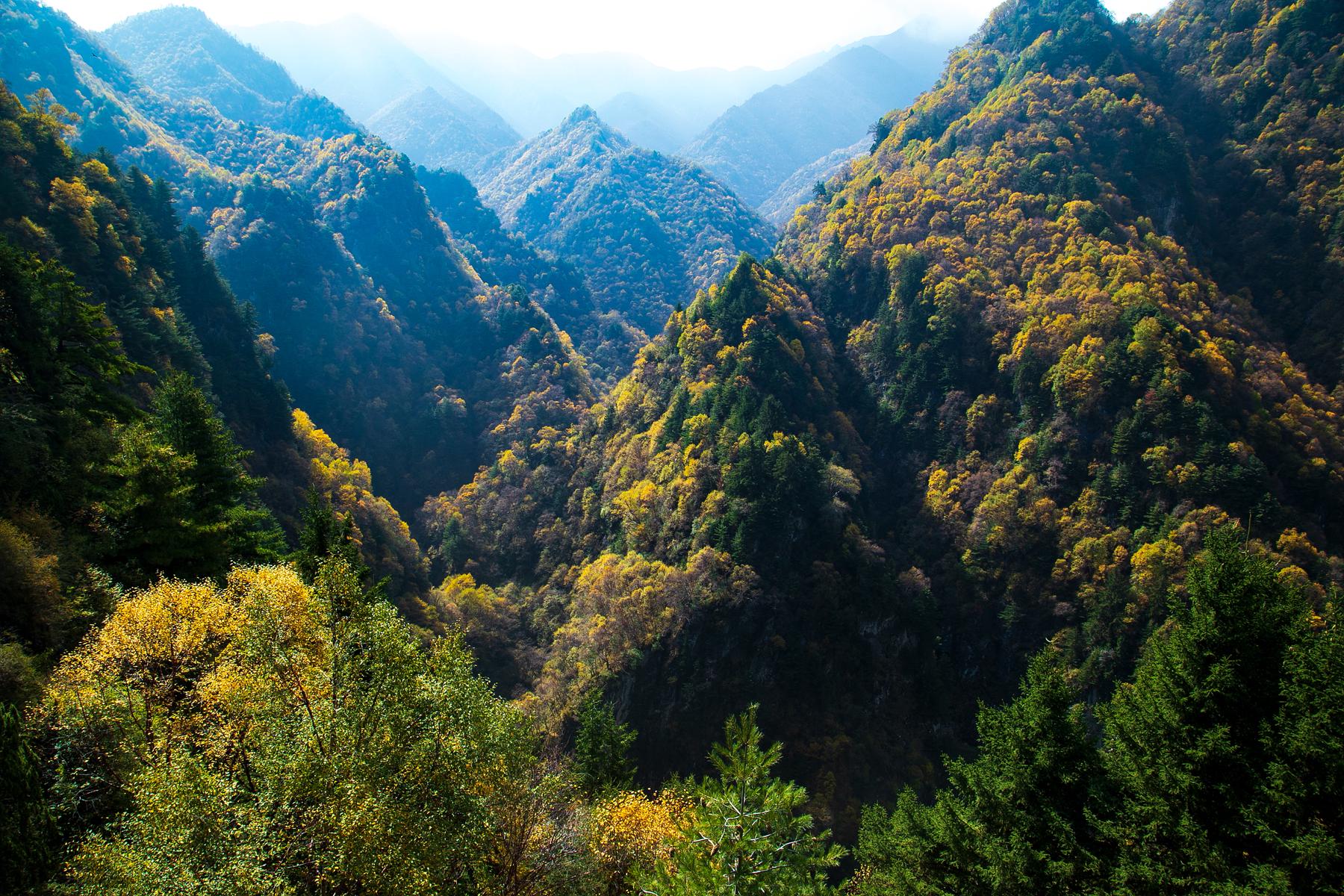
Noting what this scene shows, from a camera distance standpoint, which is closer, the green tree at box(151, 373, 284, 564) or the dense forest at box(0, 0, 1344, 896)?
the dense forest at box(0, 0, 1344, 896)

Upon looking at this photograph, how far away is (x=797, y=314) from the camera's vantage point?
106562 millimetres

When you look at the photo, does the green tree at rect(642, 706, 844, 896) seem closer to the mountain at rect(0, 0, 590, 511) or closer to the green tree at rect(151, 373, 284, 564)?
the green tree at rect(151, 373, 284, 564)

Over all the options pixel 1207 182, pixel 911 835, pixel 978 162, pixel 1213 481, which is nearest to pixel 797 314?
pixel 978 162

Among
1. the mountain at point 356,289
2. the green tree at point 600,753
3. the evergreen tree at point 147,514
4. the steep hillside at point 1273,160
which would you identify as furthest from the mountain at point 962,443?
the evergreen tree at point 147,514

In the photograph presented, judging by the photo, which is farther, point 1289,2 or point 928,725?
point 1289,2

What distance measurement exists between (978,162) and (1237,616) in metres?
111

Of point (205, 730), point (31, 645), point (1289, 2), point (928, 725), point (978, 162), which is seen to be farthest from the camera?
point (978, 162)

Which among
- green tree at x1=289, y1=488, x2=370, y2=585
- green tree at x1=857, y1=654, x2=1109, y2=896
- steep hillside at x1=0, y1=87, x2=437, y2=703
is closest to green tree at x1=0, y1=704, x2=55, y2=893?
steep hillside at x1=0, y1=87, x2=437, y2=703

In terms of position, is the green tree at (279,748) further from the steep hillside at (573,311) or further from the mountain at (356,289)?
the steep hillside at (573,311)

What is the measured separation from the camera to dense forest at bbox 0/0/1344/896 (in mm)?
20625

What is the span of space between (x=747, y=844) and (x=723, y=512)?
2212 inches

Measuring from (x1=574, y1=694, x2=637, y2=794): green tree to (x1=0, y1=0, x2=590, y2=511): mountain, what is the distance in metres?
87.9

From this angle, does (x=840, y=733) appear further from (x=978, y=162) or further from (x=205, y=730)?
(x=978, y=162)

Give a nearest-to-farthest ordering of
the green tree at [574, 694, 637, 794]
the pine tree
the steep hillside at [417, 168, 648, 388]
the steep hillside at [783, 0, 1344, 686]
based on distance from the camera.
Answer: the pine tree, the green tree at [574, 694, 637, 794], the steep hillside at [783, 0, 1344, 686], the steep hillside at [417, 168, 648, 388]
